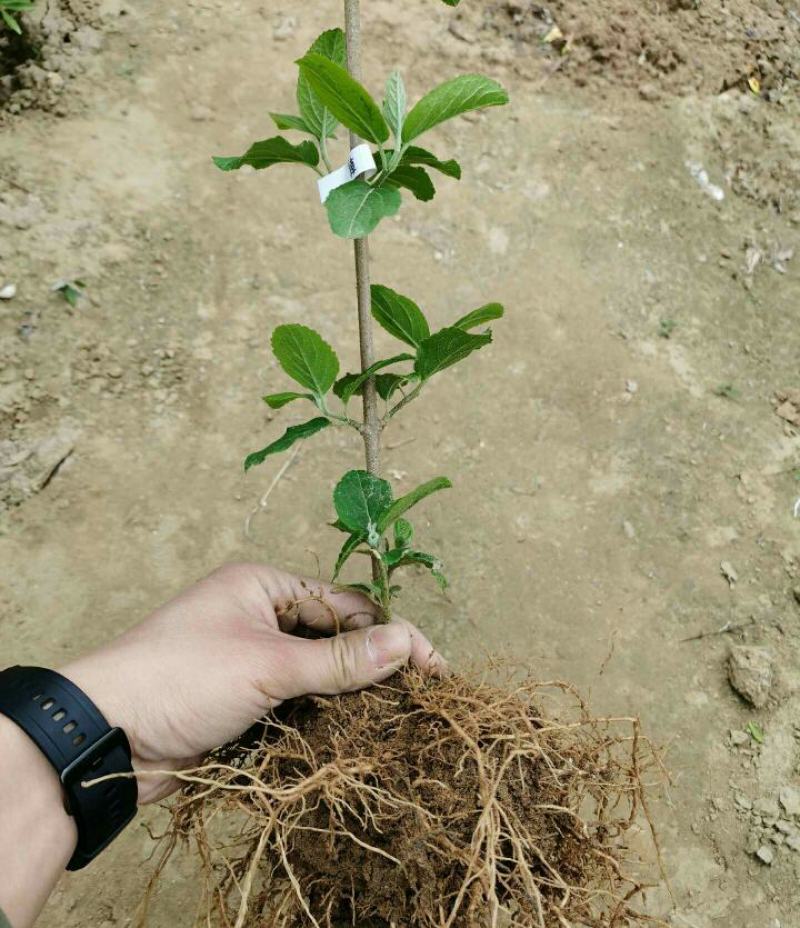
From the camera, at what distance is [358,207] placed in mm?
714

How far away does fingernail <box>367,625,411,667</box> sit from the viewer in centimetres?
110

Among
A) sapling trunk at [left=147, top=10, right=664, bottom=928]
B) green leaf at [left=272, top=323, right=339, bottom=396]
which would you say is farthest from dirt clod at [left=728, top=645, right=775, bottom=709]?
green leaf at [left=272, top=323, right=339, bottom=396]

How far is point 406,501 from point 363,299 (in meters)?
0.26

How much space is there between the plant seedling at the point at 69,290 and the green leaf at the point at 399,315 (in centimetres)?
150

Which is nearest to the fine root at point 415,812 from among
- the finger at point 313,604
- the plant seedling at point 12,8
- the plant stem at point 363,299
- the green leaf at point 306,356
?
the finger at point 313,604

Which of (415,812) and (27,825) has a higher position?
(27,825)

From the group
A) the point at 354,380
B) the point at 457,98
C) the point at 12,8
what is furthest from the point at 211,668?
the point at 12,8

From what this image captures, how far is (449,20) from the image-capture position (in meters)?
2.77

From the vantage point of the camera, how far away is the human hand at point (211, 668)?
3.30 feet

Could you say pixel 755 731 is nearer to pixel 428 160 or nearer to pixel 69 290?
pixel 428 160

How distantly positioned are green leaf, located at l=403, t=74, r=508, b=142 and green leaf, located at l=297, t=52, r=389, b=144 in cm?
5

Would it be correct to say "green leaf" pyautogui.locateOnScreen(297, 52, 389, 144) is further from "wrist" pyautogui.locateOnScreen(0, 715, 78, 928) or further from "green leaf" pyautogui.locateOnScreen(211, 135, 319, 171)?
"wrist" pyautogui.locateOnScreen(0, 715, 78, 928)

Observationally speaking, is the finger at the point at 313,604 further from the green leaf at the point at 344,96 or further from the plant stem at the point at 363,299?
the green leaf at the point at 344,96

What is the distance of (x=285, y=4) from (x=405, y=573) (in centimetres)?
229
